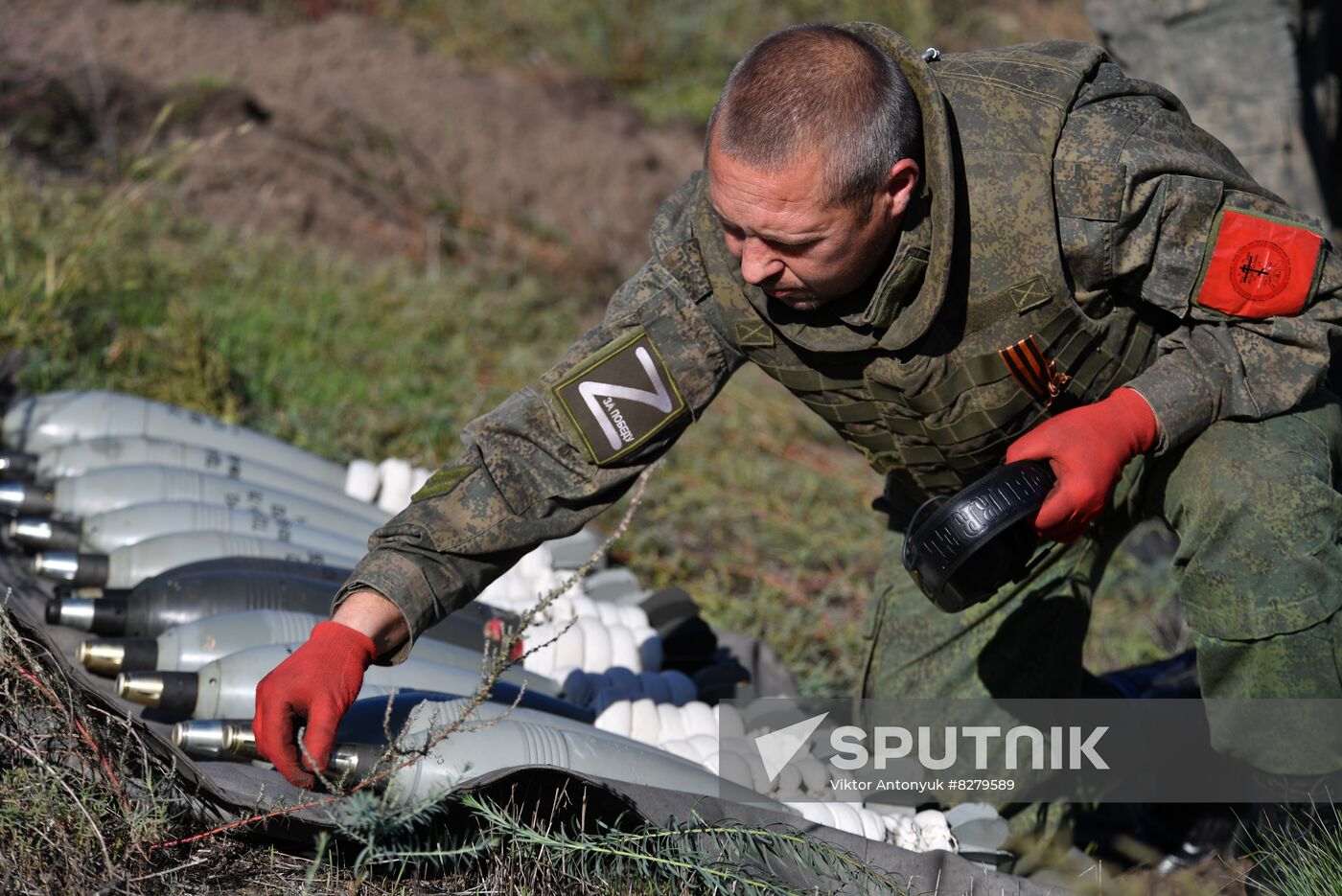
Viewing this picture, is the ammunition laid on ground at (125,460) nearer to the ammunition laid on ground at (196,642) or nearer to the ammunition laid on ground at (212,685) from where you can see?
the ammunition laid on ground at (196,642)

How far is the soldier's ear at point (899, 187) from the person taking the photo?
2.75 metres

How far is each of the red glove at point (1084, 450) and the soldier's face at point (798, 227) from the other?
20.7 inches

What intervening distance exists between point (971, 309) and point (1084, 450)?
1.31 feet

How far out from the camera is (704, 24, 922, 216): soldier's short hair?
8.76ft

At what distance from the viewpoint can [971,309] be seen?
2977 millimetres

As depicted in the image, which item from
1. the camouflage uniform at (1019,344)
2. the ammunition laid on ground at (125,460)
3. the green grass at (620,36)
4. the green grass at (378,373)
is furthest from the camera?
the green grass at (620,36)

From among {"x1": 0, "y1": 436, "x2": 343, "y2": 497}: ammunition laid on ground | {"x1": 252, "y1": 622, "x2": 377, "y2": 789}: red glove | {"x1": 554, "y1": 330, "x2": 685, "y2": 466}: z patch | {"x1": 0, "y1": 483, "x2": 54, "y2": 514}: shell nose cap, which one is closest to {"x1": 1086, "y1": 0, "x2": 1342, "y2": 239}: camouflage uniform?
{"x1": 554, "y1": 330, "x2": 685, "y2": 466}: z patch

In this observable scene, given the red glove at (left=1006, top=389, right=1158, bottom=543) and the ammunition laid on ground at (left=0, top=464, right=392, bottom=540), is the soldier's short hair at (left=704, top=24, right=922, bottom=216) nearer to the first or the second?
the red glove at (left=1006, top=389, right=1158, bottom=543)

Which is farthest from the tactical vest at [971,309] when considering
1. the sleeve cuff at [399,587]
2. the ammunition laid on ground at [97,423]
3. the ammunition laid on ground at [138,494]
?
the ammunition laid on ground at [97,423]

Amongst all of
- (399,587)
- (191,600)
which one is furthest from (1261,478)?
(191,600)

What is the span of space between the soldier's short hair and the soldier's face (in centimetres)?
3

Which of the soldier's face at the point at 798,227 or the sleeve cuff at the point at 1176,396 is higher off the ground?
the soldier's face at the point at 798,227

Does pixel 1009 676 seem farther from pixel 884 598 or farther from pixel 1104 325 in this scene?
pixel 1104 325

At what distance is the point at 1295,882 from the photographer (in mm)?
2697
